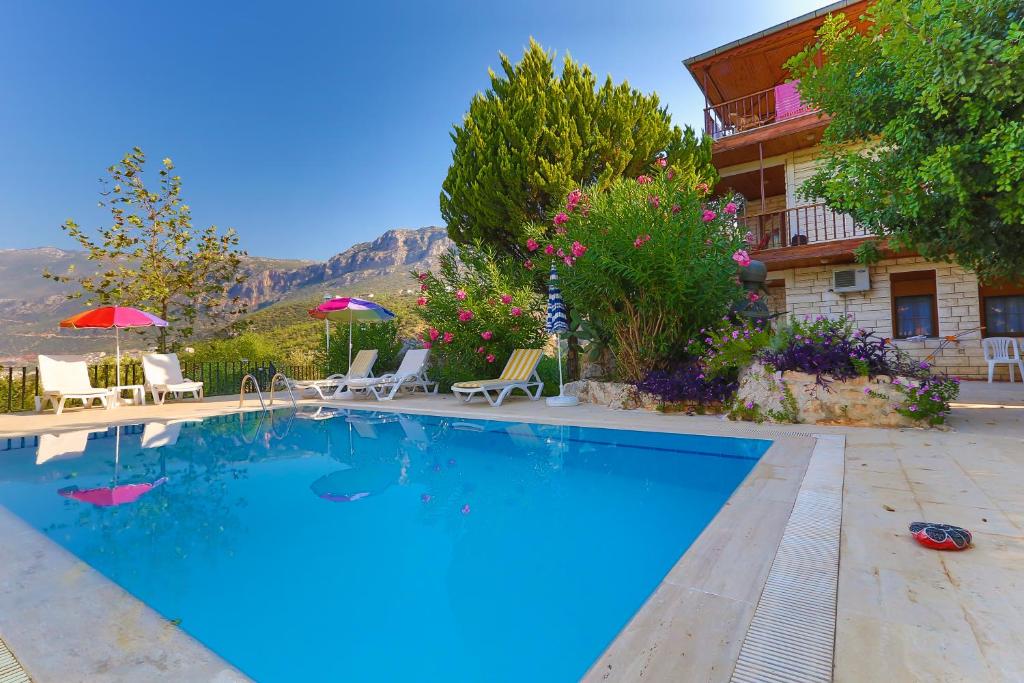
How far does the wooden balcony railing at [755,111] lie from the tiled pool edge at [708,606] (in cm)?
1199

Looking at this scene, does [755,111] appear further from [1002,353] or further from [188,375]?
[188,375]

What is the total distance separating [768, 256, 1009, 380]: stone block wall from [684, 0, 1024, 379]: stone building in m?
0.02

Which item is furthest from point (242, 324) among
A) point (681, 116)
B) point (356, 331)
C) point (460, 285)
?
point (681, 116)

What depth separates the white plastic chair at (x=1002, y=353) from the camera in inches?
365

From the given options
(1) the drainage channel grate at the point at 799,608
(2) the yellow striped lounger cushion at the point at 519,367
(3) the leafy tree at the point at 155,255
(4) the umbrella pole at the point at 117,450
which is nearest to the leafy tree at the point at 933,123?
(1) the drainage channel grate at the point at 799,608

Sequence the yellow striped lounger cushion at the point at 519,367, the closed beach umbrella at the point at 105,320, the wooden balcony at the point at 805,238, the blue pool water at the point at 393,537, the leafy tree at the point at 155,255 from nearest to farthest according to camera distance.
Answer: the blue pool water at the point at 393,537, the yellow striped lounger cushion at the point at 519,367, the closed beach umbrella at the point at 105,320, the wooden balcony at the point at 805,238, the leafy tree at the point at 155,255

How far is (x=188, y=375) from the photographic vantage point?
13.2m

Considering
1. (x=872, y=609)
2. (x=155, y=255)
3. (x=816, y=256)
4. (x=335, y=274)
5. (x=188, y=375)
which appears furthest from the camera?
(x=335, y=274)

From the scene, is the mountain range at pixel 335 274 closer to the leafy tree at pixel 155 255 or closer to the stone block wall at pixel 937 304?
the leafy tree at pixel 155 255

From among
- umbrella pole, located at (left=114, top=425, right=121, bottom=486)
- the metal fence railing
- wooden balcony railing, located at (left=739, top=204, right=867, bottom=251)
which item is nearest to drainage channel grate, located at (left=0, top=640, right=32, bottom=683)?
umbrella pole, located at (left=114, top=425, right=121, bottom=486)

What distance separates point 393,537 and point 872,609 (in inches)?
98.8

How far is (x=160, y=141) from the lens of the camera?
2386 cm

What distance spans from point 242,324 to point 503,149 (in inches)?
403

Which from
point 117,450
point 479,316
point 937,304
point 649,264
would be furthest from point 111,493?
point 937,304
